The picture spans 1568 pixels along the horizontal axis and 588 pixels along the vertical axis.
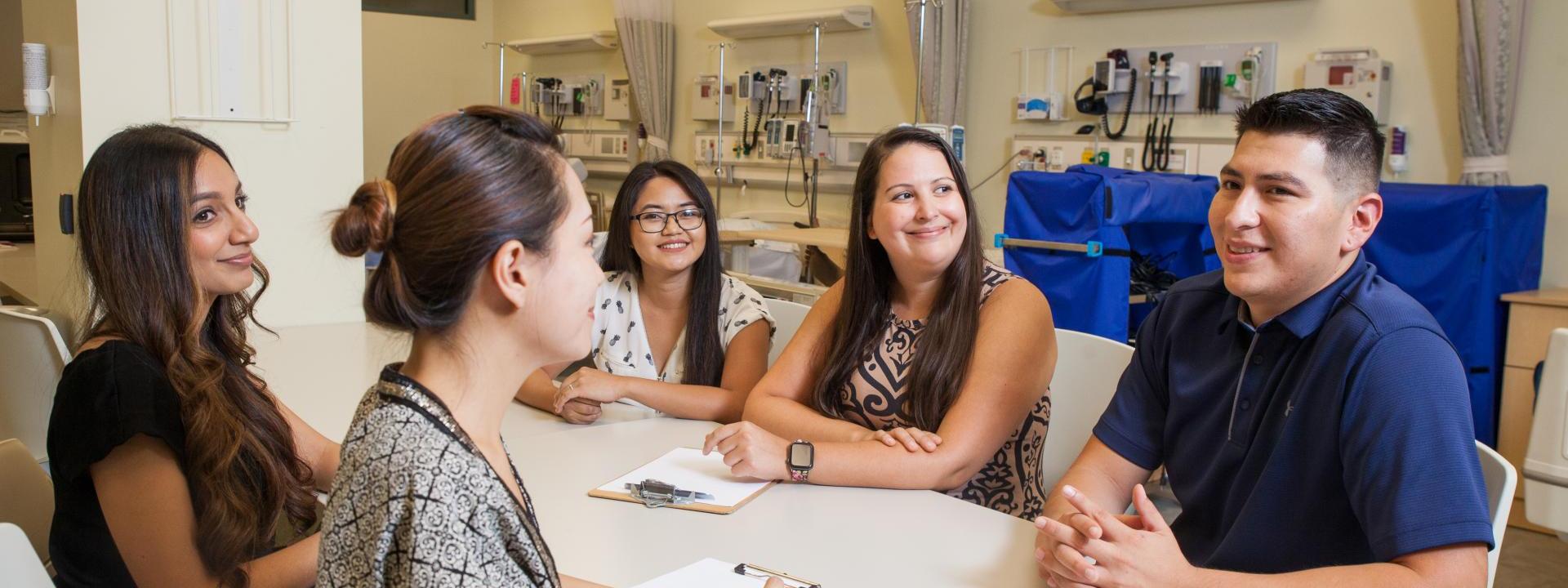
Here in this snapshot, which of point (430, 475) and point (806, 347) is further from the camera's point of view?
point (806, 347)

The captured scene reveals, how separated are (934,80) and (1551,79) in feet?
7.99

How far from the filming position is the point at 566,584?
1.24 meters

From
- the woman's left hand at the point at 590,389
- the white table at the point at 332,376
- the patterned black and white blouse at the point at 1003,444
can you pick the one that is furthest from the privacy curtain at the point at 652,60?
the patterned black and white blouse at the point at 1003,444

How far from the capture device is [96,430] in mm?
1270

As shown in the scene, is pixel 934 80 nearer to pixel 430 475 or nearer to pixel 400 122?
pixel 400 122

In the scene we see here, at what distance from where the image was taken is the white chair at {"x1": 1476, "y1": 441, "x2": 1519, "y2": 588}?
47.5 inches

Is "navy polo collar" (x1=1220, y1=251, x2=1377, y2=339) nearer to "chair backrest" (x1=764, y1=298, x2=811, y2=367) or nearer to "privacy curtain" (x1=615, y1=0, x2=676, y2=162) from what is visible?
"chair backrest" (x1=764, y1=298, x2=811, y2=367)

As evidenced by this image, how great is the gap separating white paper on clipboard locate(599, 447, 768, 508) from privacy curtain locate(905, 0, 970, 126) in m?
3.72

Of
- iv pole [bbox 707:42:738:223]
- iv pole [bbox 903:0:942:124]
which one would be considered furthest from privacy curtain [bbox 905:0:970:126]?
iv pole [bbox 707:42:738:223]

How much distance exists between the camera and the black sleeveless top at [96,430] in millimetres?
1276

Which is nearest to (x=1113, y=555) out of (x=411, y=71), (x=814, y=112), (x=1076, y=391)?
(x=1076, y=391)

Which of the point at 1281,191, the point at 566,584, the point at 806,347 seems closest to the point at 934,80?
the point at 806,347

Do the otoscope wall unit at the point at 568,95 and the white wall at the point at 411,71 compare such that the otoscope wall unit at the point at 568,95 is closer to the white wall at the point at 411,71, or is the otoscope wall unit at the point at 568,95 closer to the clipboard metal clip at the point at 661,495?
the white wall at the point at 411,71

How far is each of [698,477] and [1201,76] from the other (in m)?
3.51
